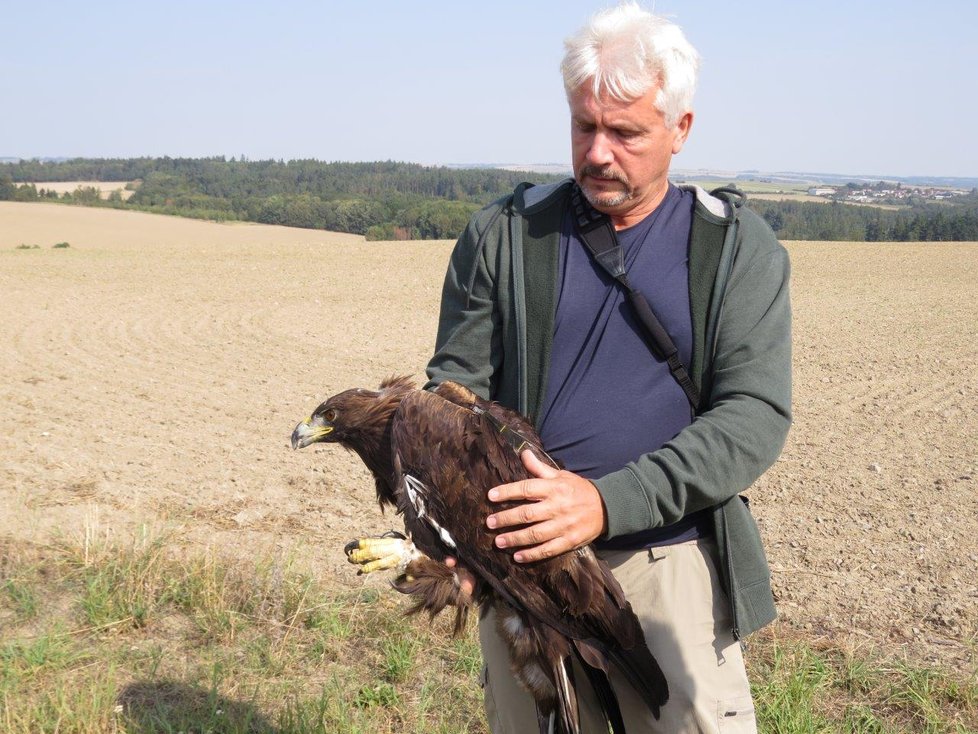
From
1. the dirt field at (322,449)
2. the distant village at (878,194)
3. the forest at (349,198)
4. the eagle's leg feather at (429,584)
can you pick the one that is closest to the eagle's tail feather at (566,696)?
the eagle's leg feather at (429,584)

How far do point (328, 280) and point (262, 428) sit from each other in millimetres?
18378

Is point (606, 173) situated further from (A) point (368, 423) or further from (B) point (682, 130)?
(A) point (368, 423)

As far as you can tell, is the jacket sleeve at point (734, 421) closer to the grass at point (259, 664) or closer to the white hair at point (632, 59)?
the white hair at point (632, 59)

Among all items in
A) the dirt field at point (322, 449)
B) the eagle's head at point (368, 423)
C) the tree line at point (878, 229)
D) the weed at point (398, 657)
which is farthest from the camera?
the tree line at point (878, 229)

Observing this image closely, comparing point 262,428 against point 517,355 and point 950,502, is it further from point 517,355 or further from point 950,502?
point 517,355

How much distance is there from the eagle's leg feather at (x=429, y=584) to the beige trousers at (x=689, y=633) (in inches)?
19.5

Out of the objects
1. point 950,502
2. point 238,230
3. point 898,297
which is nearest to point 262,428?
point 950,502

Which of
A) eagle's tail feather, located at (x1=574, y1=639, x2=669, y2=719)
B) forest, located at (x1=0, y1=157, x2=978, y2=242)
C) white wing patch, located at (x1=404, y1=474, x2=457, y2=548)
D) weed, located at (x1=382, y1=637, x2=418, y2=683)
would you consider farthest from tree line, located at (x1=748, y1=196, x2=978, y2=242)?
white wing patch, located at (x1=404, y1=474, x2=457, y2=548)

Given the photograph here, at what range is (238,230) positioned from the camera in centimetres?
5859

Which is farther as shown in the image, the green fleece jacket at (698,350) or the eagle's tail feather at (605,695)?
the eagle's tail feather at (605,695)

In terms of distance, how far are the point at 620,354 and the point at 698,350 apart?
0.23 m

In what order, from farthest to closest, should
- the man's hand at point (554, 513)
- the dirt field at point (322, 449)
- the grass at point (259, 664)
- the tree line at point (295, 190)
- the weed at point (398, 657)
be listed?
the tree line at point (295, 190)
the dirt field at point (322, 449)
the weed at point (398, 657)
the grass at point (259, 664)
the man's hand at point (554, 513)

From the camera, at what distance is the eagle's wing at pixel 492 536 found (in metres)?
2.67

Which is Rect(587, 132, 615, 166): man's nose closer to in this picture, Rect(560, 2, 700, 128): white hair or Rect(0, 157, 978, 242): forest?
Rect(560, 2, 700, 128): white hair
